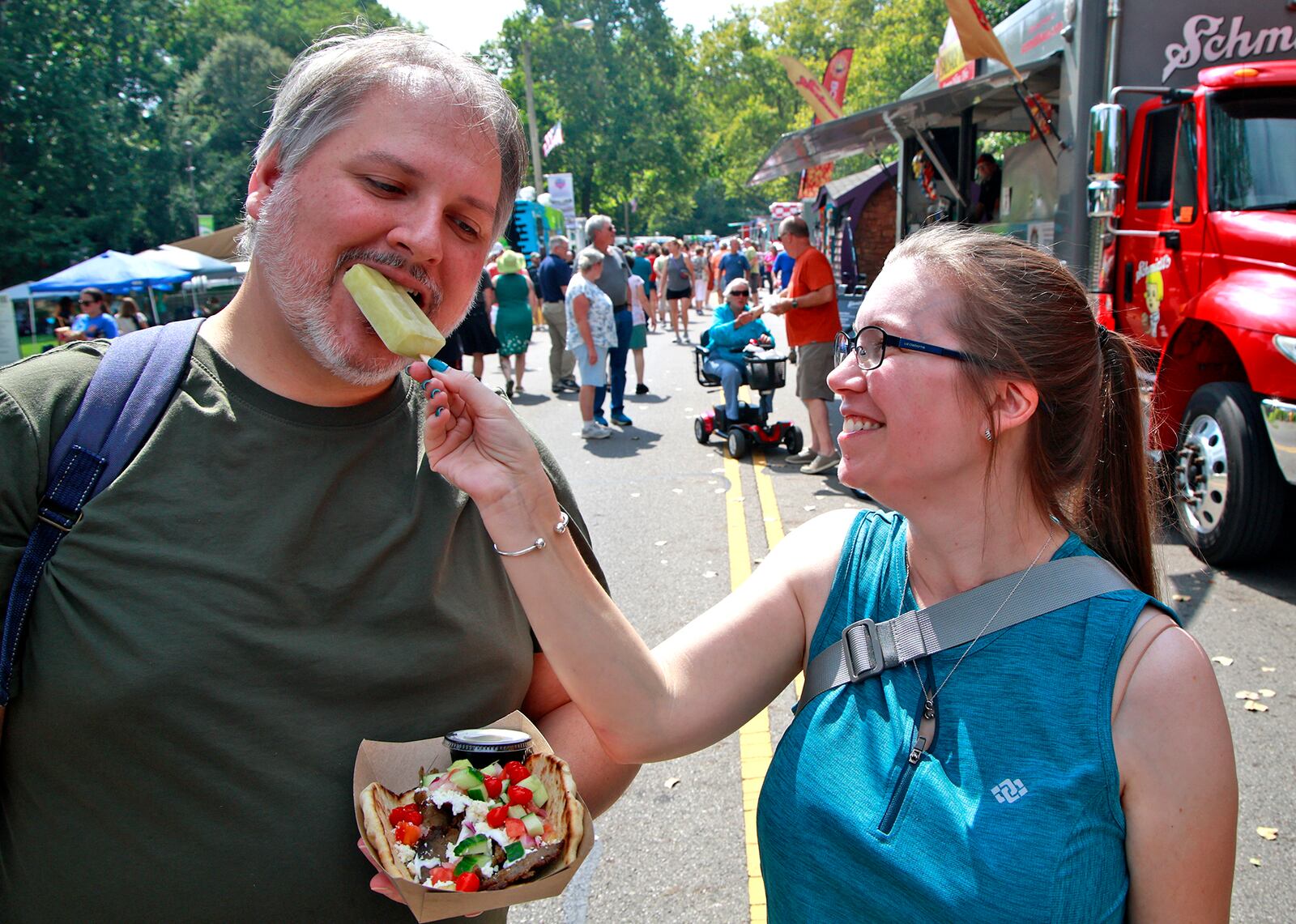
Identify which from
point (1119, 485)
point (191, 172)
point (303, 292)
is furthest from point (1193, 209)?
point (191, 172)

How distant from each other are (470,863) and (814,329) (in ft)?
24.9

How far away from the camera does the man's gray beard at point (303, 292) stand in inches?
63.9

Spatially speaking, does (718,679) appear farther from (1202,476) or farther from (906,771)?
(1202,476)

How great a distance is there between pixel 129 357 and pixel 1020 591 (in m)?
1.57

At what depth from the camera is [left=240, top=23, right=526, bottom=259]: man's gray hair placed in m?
1.62

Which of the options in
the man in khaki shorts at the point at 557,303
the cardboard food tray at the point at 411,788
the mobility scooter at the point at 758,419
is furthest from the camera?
the man in khaki shorts at the point at 557,303

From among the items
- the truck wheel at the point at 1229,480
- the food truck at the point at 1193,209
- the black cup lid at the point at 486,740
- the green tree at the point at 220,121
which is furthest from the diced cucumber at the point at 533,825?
the green tree at the point at 220,121

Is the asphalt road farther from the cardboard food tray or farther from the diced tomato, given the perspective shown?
the diced tomato

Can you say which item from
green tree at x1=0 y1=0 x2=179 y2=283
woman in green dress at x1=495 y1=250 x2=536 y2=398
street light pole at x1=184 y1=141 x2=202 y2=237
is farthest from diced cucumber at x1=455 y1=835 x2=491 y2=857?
street light pole at x1=184 y1=141 x2=202 y2=237

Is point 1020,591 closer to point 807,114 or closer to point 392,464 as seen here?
point 392,464

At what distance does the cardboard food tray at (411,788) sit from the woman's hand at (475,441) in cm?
42

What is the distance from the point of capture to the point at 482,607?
5.50 feet

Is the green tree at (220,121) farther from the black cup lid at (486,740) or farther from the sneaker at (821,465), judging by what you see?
the black cup lid at (486,740)

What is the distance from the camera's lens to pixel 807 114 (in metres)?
55.5
